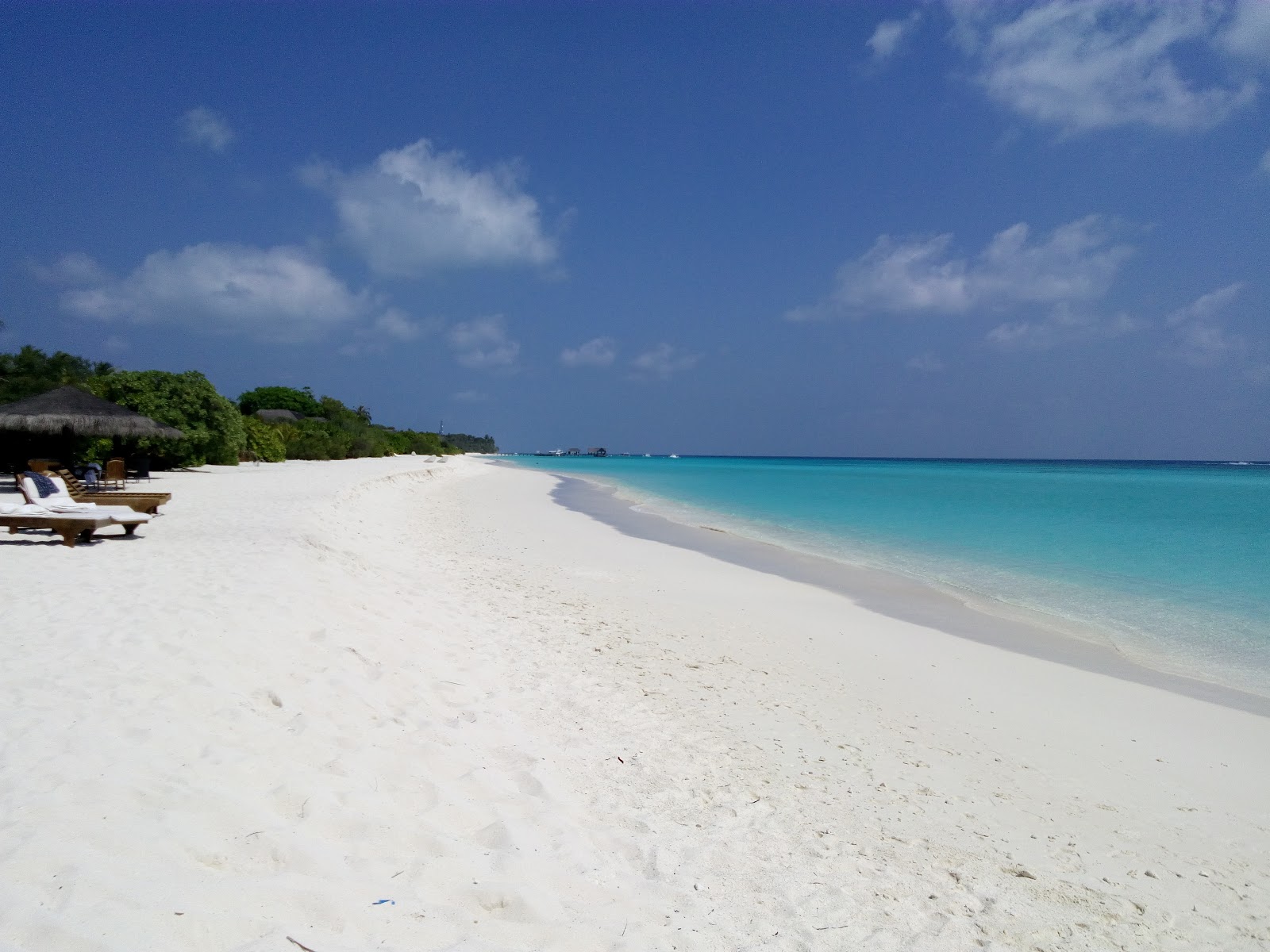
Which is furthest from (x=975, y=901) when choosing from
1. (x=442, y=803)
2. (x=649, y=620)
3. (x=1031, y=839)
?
(x=649, y=620)

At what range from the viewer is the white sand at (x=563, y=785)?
2504 millimetres

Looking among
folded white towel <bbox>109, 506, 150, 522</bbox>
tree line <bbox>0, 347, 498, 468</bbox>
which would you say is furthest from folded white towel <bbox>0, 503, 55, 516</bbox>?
tree line <bbox>0, 347, 498, 468</bbox>

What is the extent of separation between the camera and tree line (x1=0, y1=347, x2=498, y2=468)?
917 inches

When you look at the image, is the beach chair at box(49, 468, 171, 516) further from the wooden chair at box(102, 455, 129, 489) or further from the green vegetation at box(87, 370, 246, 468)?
the green vegetation at box(87, 370, 246, 468)

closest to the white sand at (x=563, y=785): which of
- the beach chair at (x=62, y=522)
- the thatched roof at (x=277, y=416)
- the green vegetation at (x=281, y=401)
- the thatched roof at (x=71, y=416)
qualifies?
the beach chair at (x=62, y=522)

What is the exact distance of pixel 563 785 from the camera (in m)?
3.68

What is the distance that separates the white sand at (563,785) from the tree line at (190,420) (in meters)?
18.8

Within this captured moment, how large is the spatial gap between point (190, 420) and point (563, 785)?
25810 millimetres

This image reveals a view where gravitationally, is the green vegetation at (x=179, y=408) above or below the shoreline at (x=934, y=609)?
above

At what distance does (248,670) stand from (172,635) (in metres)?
0.93

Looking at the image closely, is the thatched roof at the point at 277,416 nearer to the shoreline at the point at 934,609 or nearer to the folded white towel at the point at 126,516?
the shoreline at the point at 934,609

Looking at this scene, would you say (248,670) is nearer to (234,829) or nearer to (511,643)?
(234,829)

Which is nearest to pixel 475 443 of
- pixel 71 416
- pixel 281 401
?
pixel 281 401

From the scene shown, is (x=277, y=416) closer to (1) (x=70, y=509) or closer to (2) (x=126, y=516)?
(1) (x=70, y=509)
